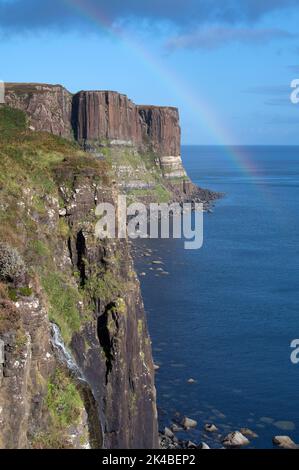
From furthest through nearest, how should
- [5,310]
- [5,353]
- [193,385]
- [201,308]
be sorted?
1. [201,308]
2. [193,385]
3. [5,310]
4. [5,353]

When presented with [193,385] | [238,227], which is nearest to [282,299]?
[193,385]

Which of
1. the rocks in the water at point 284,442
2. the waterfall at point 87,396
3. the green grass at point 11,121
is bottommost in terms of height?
the rocks in the water at point 284,442

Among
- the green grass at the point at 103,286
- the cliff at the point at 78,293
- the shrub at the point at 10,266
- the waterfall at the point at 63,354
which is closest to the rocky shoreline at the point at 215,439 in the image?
the cliff at the point at 78,293

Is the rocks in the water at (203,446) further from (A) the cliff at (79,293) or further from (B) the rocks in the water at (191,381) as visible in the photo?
(B) the rocks in the water at (191,381)

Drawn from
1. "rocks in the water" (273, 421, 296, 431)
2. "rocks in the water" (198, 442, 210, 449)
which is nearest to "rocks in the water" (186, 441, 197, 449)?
"rocks in the water" (198, 442, 210, 449)

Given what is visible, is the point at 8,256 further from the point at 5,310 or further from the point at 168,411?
the point at 168,411

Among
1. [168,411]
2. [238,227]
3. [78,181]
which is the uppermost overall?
[78,181]

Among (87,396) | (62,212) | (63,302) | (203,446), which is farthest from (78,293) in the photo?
(203,446)
